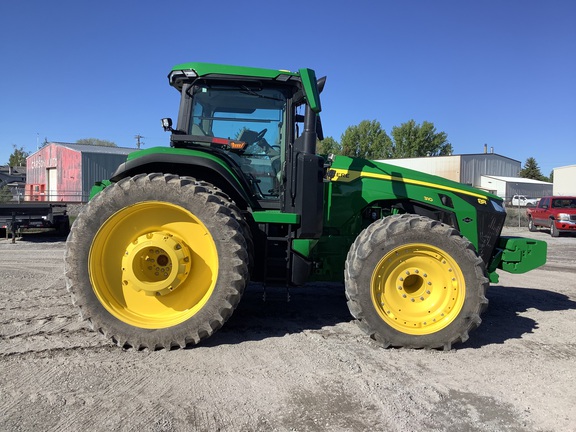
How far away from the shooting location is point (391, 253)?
416 centimetres

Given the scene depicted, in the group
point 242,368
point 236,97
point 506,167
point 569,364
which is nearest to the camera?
point 242,368

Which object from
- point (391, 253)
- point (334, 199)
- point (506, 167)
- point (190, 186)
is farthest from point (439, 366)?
point (506, 167)

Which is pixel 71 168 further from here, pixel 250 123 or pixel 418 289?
pixel 418 289

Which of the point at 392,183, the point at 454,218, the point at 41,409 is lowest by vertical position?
the point at 41,409

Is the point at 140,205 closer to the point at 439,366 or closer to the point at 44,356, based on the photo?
the point at 44,356

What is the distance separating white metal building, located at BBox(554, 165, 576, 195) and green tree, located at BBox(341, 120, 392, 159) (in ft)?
96.0

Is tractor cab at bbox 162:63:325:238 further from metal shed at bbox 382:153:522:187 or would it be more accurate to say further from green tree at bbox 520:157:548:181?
green tree at bbox 520:157:548:181

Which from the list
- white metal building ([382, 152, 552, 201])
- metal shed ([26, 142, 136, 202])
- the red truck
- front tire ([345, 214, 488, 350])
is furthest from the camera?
white metal building ([382, 152, 552, 201])

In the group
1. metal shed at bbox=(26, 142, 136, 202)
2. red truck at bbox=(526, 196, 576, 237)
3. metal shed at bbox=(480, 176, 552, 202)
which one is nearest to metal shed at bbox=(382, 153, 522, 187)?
metal shed at bbox=(480, 176, 552, 202)

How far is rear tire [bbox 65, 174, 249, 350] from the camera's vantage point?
3.94m

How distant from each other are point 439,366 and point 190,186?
8.89 feet

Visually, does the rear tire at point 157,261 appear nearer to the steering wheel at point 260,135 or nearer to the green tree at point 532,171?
the steering wheel at point 260,135

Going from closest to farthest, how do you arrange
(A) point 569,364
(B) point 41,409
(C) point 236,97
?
(B) point 41,409 < (A) point 569,364 < (C) point 236,97

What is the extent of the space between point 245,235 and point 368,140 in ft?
200
